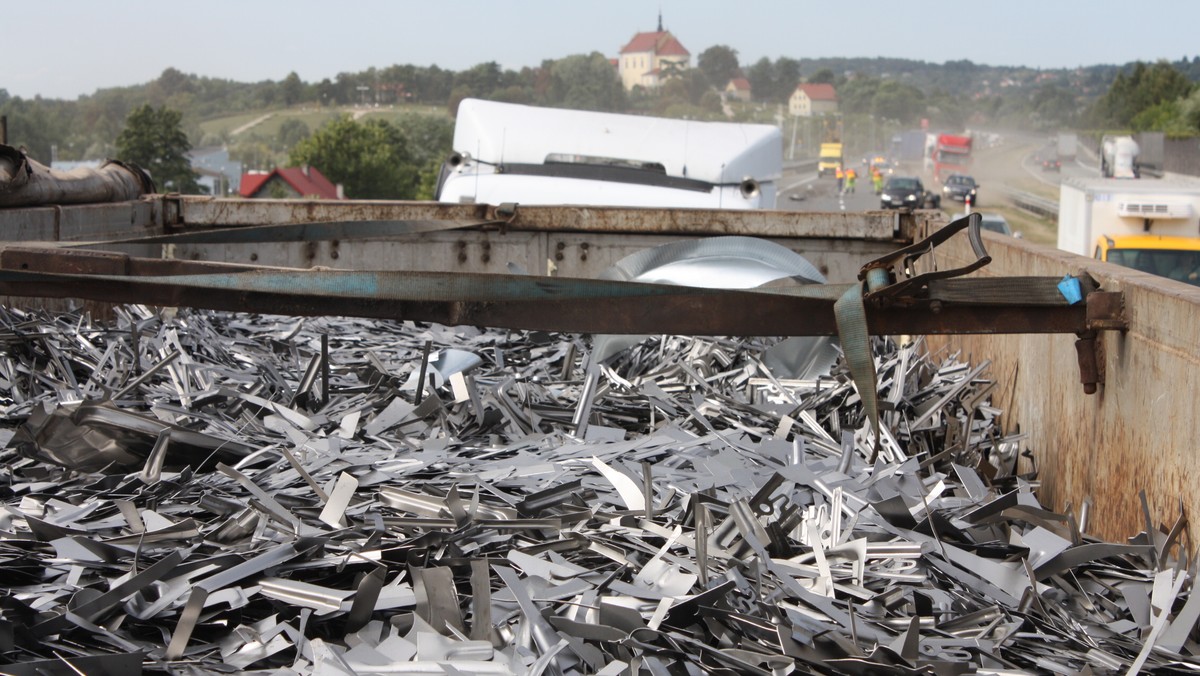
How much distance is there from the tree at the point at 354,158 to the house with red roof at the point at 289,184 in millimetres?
4558

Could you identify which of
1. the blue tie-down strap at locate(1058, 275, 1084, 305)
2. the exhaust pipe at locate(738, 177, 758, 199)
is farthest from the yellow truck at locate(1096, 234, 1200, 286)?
the blue tie-down strap at locate(1058, 275, 1084, 305)

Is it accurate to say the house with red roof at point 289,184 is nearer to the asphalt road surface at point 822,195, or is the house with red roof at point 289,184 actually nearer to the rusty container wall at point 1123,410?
the asphalt road surface at point 822,195

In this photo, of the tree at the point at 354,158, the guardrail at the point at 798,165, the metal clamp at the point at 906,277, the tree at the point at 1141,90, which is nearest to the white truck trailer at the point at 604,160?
the metal clamp at the point at 906,277

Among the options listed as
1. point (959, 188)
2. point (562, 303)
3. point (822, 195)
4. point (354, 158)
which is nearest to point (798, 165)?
point (354, 158)

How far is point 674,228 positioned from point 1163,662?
4871 millimetres

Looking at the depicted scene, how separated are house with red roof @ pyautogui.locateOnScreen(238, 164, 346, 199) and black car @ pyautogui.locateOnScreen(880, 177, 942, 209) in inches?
1891

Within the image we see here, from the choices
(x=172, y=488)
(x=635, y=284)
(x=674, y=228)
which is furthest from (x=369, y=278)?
(x=674, y=228)

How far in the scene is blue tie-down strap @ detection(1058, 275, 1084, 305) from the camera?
3.32m

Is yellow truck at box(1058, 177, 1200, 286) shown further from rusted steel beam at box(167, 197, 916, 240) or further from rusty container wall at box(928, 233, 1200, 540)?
rusty container wall at box(928, 233, 1200, 540)

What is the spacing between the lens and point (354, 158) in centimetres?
10444

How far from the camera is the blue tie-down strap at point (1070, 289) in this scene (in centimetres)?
332

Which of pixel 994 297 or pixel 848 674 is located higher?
pixel 994 297

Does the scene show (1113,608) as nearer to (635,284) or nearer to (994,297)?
(994,297)

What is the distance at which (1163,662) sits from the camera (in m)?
2.61
